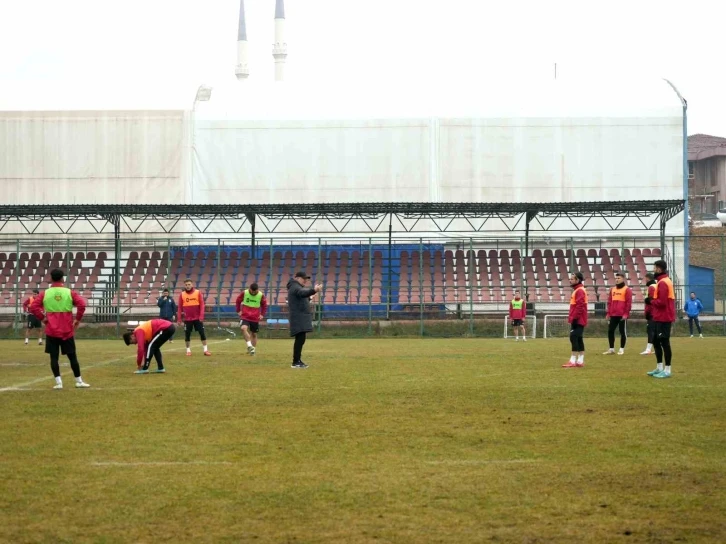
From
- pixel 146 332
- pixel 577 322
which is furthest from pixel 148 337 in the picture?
pixel 577 322

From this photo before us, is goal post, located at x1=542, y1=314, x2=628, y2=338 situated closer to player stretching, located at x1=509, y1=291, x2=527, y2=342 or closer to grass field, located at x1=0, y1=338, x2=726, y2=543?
player stretching, located at x1=509, y1=291, x2=527, y2=342

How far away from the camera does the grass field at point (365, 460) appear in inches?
279

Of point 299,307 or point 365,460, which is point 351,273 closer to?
point 299,307

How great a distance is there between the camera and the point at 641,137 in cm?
5559

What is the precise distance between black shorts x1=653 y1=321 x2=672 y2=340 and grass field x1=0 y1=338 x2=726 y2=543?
82cm

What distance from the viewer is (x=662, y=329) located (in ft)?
59.0

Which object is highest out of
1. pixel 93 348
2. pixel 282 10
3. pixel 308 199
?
pixel 282 10

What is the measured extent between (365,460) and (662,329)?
32.4ft

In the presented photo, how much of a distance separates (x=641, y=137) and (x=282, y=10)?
226 ft

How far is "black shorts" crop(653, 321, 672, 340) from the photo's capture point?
17969 mm

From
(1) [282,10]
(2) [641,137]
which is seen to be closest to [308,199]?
(2) [641,137]

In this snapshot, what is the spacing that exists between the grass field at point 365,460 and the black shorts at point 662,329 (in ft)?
2.70

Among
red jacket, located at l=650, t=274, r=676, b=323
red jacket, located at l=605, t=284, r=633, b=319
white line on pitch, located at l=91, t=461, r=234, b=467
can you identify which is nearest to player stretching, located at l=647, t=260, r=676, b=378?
red jacket, located at l=650, t=274, r=676, b=323

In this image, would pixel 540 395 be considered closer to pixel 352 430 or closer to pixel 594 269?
pixel 352 430
